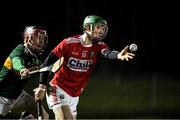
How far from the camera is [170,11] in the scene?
15.2m

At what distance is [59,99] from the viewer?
6.68 m

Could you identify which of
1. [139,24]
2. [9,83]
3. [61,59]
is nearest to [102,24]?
[61,59]

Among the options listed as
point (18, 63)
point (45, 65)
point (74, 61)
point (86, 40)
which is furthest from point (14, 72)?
point (86, 40)

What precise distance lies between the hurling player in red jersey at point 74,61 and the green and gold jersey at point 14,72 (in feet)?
0.92

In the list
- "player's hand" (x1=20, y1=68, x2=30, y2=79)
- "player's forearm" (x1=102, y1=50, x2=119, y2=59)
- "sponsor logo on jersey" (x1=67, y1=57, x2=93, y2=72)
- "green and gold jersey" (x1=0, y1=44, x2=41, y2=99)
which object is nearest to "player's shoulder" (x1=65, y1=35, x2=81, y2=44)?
"sponsor logo on jersey" (x1=67, y1=57, x2=93, y2=72)

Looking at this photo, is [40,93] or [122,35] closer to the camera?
[40,93]

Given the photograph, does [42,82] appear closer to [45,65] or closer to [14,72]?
[45,65]

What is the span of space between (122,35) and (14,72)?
A: 8569mm

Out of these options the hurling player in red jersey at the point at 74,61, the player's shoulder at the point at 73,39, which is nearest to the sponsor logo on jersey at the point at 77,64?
the hurling player in red jersey at the point at 74,61

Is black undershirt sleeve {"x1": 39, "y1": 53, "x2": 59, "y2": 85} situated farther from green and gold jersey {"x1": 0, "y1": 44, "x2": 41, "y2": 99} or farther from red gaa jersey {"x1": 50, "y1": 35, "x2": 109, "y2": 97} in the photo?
green and gold jersey {"x1": 0, "y1": 44, "x2": 41, "y2": 99}

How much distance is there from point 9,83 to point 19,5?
31.3 feet

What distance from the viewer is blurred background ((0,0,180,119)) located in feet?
47.4

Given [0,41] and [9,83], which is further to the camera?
[0,41]

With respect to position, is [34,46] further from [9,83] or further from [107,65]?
[107,65]
